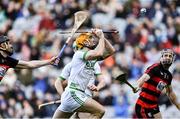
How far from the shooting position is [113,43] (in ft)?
73.5

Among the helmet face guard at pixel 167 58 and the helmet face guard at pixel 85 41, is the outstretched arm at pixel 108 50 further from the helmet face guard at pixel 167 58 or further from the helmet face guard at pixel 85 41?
the helmet face guard at pixel 167 58

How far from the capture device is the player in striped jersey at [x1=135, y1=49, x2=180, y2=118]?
617 inches

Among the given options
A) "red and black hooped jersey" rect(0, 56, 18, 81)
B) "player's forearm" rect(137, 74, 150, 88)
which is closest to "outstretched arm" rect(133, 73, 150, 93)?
"player's forearm" rect(137, 74, 150, 88)

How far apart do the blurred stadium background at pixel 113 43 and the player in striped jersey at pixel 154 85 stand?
4006mm

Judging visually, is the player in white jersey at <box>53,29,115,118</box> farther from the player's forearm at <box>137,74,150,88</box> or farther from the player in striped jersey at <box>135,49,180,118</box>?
the player in striped jersey at <box>135,49,180,118</box>

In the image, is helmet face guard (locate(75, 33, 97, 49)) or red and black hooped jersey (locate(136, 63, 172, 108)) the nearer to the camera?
helmet face guard (locate(75, 33, 97, 49))

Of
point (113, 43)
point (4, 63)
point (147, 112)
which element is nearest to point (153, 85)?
point (147, 112)

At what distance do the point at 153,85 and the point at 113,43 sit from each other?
676cm

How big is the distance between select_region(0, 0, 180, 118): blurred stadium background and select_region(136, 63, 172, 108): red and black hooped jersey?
404 centimetres

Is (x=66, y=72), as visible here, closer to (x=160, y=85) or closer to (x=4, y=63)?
(x=4, y=63)

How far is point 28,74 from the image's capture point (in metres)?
23.1

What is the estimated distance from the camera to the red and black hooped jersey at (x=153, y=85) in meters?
15.7

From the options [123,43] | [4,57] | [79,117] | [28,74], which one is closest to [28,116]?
[28,74]

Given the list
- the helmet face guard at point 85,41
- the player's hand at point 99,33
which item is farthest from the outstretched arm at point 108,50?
the player's hand at point 99,33
